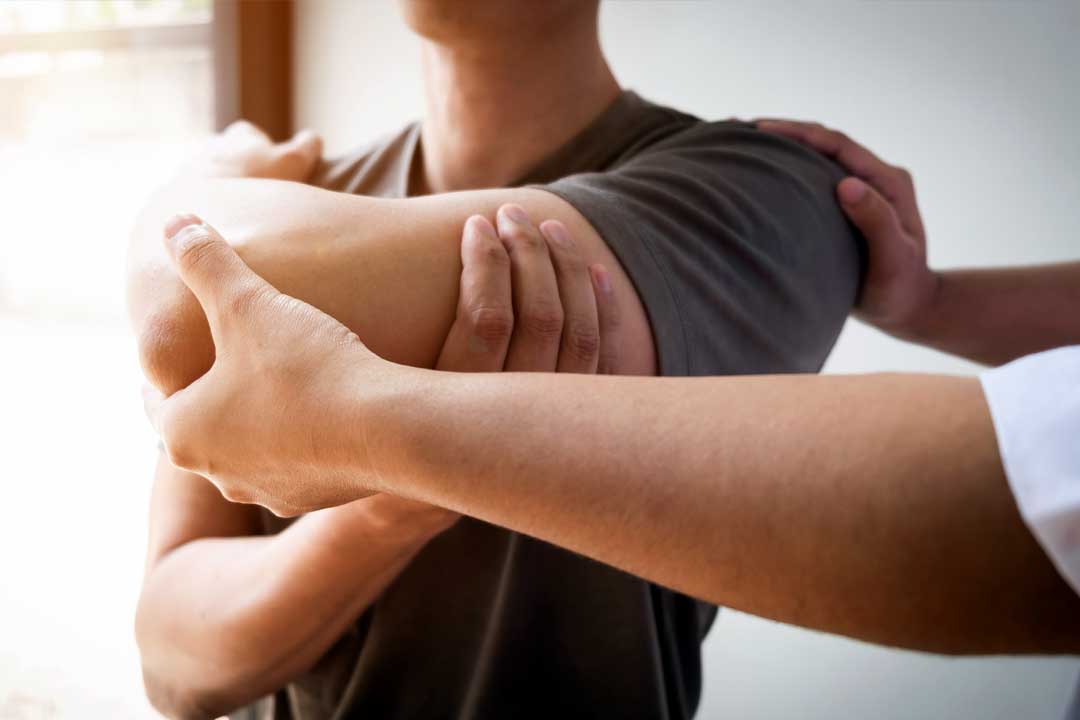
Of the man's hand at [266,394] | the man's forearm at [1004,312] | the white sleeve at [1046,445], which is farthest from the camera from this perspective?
the man's forearm at [1004,312]

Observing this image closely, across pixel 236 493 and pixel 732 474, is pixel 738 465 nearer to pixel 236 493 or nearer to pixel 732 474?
pixel 732 474

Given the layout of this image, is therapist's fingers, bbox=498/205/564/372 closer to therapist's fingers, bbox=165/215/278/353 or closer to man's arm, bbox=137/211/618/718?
man's arm, bbox=137/211/618/718

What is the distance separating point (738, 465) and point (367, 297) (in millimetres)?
321

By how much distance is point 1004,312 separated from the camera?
0.96 m

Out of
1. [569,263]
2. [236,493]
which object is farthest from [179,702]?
[569,263]

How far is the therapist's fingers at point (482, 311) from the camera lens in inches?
23.3

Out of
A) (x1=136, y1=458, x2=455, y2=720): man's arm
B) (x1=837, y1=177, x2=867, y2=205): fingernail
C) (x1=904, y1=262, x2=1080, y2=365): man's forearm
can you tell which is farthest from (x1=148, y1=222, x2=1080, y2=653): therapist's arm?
(x1=904, y1=262, x2=1080, y2=365): man's forearm

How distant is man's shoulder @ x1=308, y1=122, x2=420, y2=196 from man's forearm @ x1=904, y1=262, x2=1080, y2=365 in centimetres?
69

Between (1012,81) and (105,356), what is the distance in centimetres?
221

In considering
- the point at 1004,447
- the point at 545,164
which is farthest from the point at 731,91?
the point at 1004,447

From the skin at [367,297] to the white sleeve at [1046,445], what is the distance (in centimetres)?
30

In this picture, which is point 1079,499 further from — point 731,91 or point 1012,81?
point 731,91

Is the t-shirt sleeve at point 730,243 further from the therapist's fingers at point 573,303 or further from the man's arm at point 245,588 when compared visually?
the man's arm at point 245,588

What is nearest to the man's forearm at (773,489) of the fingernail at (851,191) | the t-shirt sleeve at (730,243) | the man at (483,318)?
the man at (483,318)
